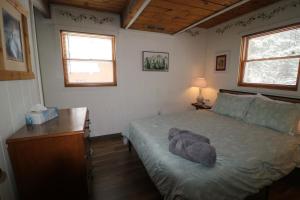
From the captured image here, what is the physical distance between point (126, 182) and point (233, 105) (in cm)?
215

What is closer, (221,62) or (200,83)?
(221,62)

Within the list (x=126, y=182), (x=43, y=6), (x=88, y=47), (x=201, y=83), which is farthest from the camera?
(x=201, y=83)

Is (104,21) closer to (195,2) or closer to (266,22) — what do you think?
(195,2)

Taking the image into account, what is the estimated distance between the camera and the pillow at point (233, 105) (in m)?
2.49

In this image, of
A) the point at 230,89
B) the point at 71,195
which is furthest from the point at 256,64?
the point at 71,195

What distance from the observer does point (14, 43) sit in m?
1.31

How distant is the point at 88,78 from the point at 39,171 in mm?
2061

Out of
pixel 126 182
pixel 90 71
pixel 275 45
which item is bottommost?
pixel 126 182

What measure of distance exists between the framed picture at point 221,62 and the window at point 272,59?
1.29 ft

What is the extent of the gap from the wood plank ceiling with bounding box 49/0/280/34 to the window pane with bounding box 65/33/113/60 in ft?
1.63

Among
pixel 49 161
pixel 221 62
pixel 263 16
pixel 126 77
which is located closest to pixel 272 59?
pixel 263 16

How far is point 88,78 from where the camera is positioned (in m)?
2.96

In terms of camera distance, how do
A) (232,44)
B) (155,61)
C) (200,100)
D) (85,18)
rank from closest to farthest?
(85,18), (232,44), (155,61), (200,100)

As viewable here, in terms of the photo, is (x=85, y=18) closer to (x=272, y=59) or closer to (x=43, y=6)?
(x=43, y=6)
